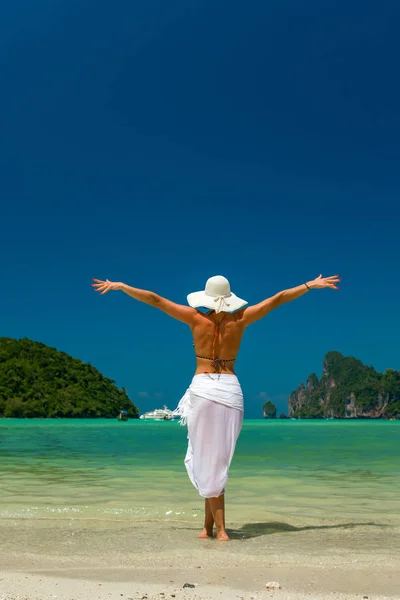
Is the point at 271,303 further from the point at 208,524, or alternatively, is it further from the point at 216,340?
the point at 208,524

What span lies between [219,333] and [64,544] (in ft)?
7.93

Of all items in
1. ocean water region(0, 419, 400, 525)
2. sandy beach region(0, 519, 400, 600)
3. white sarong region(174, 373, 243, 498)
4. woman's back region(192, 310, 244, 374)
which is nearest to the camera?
sandy beach region(0, 519, 400, 600)

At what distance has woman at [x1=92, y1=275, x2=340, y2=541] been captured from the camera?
20.5ft

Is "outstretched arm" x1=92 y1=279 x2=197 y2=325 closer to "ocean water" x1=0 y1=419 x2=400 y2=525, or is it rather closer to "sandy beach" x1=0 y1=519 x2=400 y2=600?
"sandy beach" x1=0 y1=519 x2=400 y2=600

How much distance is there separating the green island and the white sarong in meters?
123

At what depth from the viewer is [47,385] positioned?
438 ft

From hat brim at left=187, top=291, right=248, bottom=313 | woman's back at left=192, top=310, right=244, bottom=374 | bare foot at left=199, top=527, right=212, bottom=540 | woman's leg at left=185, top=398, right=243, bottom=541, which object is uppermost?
hat brim at left=187, top=291, right=248, bottom=313

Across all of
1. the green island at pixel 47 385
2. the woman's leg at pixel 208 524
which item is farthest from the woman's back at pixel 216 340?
the green island at pixel 47 385

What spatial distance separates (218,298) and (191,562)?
243 cm

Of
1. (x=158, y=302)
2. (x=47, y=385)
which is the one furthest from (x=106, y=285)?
(x=47, y=385)

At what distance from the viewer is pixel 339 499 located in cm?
1016

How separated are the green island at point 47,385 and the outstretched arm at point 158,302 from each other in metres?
123

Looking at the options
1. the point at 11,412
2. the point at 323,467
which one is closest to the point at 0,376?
the point at 11,412

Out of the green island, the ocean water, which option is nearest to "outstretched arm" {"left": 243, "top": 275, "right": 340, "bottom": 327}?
the ocean water
